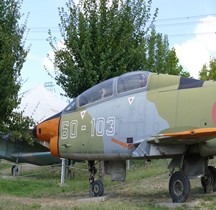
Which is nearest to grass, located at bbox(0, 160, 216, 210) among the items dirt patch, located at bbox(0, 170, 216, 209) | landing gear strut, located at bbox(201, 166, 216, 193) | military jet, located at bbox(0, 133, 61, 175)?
dirt patch, located at bbox(0, 170, 216, 209)

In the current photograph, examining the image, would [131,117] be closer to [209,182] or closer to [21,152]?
[209,182]

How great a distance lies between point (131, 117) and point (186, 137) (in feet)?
5.66

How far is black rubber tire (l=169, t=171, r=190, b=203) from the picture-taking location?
27.9 feet

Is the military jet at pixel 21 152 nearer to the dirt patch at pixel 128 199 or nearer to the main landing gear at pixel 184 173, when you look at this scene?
the dirt patch at pixel 128 199

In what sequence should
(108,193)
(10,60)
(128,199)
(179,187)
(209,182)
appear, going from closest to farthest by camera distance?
(179,187) → (128,199) → (209,182) → (108,193) → (10,60)

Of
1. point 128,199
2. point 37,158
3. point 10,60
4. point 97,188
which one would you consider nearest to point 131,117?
point 128,199

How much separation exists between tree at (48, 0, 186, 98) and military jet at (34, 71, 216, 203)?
479 cm

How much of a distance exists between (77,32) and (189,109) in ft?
28.3

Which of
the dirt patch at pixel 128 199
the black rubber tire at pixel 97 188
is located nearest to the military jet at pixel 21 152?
the dirt patch at pixel 128 199

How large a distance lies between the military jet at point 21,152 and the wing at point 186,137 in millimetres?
11908

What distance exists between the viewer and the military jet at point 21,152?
19891 millimetres

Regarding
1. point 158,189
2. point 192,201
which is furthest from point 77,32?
point 192,201

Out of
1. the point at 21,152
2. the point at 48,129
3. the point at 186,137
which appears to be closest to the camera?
the point at 186,137

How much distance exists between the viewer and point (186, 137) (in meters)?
8.12
